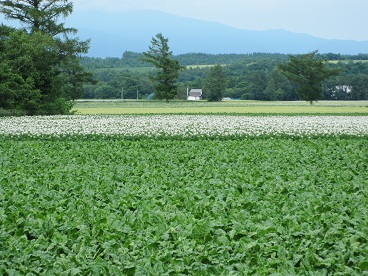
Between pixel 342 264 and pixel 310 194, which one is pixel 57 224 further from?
pixel 310 194

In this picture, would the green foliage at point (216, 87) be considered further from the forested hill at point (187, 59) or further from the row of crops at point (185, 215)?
the row of crops at point (185, 215)

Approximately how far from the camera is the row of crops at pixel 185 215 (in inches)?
212

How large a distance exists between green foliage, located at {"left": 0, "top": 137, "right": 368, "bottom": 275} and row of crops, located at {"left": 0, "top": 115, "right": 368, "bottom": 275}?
0.06 feet

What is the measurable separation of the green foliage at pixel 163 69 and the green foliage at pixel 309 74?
56.0ft

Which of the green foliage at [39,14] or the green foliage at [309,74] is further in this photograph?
→ the green foliage at [309,74]

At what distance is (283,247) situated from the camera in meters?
5.72

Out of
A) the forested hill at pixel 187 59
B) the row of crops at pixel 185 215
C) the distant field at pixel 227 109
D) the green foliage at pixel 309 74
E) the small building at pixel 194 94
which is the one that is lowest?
the row of crops at pixel 185 215

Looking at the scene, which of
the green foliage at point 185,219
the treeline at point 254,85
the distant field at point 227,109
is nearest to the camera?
the green foliage at point 185,219

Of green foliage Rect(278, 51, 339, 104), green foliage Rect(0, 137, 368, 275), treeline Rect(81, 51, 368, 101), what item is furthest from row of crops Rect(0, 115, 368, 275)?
treeline Rect(81, 51, 368, 101)

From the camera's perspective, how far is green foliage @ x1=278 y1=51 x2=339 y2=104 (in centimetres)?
6506

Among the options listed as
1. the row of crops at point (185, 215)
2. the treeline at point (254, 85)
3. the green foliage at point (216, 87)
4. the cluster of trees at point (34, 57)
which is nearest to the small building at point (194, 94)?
the treeline at point (254, 85)

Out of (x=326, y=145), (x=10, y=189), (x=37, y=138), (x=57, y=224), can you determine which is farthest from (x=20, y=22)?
(x=57, y=224)

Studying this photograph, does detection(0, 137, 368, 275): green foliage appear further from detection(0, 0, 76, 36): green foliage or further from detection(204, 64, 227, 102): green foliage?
detection(204, 64, 227, 102): green foliage

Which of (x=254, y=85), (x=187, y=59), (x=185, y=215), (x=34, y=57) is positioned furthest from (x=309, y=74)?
(x=187, y=59)
